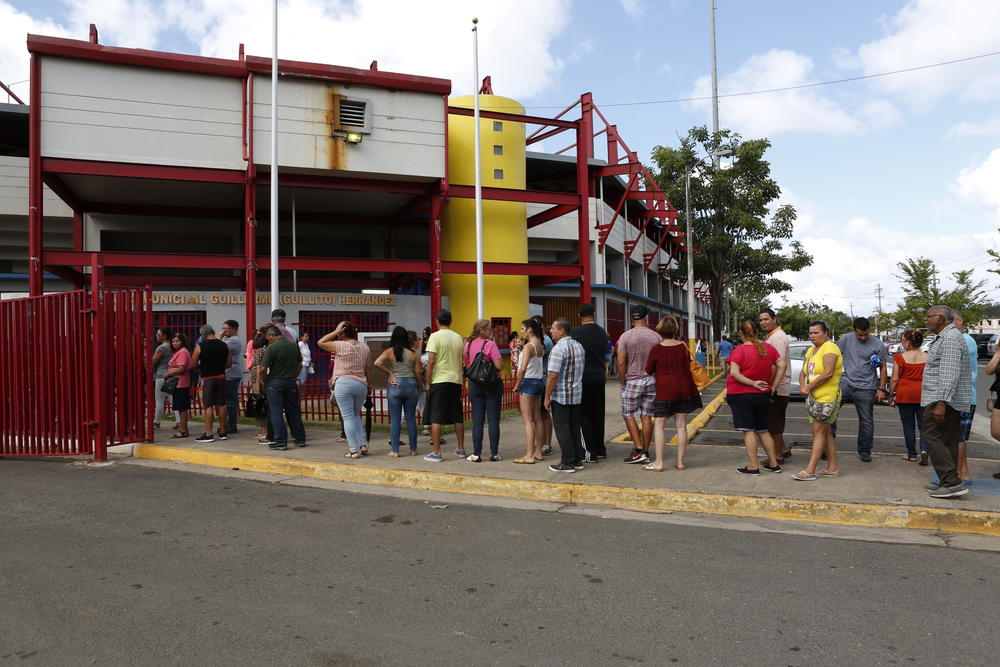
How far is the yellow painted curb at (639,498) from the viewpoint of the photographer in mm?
5441

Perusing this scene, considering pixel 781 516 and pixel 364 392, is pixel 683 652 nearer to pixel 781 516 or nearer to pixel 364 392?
pixel 781 516

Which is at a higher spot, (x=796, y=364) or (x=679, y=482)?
(x=796, y=364)

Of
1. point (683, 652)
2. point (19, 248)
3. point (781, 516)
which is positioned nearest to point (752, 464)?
point (781, 516)

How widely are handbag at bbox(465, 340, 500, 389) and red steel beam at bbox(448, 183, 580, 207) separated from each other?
1241 centimetres

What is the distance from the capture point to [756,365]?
6.74m

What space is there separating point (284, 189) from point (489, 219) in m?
6.27

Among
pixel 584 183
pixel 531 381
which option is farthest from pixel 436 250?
pixel 531 381

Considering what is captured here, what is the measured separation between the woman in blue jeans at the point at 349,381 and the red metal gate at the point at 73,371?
2662 mm

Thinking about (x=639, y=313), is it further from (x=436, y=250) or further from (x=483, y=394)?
(x=436, y=250)

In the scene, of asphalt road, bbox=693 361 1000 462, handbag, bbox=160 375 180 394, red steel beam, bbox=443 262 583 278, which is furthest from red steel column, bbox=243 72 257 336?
asphalt road, bbox=693 361 1000 462

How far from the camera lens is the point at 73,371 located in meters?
8.48

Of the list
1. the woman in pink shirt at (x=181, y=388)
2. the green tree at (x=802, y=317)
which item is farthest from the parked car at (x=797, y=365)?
the green tree at (x=802, y=317)

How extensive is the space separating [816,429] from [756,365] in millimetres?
854

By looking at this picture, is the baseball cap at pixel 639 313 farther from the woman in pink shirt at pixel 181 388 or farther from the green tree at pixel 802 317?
the green tree at pixel 802 317
